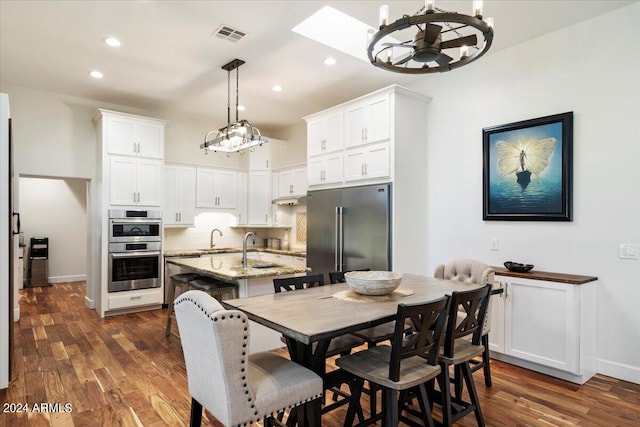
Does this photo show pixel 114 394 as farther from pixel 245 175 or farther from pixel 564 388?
pixel 245 175

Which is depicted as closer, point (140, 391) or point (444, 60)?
point (444, 60)

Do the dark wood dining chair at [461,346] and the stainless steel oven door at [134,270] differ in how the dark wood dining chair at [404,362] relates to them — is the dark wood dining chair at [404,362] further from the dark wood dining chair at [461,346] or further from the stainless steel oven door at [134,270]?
the stainless steel oven door at [134,270]

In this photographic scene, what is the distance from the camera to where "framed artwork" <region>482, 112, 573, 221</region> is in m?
3.46

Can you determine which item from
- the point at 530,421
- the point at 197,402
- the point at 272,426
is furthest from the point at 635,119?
the point at 197,402

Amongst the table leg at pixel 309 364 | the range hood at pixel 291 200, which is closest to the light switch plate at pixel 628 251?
the table leg at pixel 309 364

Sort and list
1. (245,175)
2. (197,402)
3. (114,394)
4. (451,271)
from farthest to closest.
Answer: (245,175), (451,271), (114,394), (197,402)

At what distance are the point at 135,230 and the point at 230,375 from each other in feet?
14.6

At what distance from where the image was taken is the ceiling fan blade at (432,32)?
7.00ft

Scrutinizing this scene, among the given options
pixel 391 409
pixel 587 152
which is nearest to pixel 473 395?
pixel 391 409

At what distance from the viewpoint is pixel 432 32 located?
7.10 ft

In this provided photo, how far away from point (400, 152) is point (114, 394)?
3.55 m

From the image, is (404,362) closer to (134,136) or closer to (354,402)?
(354,402)

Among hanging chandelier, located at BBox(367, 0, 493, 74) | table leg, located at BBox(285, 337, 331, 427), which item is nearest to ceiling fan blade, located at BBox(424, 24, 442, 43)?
hanging chandelier, located at BBox(367, 0, 493, 74)

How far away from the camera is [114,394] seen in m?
2.91
